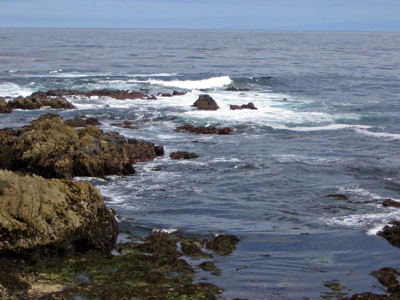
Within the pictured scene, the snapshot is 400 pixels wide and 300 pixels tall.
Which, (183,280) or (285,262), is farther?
(285,262)

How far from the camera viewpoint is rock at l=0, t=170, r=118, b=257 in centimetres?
1405

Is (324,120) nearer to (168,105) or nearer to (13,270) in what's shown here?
(168,105)

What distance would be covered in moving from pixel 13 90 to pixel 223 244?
44185 millimetres

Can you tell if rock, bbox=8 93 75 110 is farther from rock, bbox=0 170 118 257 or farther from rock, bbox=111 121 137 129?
rock, bbox=0 170 118 257

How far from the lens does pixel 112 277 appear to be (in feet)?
43.8

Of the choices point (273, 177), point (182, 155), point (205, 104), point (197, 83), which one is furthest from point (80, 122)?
point (197, 83)

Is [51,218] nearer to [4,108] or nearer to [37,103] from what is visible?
[4,108]

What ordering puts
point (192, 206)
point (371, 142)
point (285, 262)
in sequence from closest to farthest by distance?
point (285, 262) < point (192, 206) < point (371, 142)

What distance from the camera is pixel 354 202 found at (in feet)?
69.7

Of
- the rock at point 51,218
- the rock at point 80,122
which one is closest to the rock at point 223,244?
the rock at point 51,218

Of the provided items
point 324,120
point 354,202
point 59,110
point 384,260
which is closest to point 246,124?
point 324,120

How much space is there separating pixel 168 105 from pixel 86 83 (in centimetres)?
1748

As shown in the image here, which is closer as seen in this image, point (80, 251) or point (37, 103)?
point (80, 251)

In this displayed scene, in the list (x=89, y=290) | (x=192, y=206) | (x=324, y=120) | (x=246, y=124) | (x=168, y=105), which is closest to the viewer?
(x=89, y=290)
